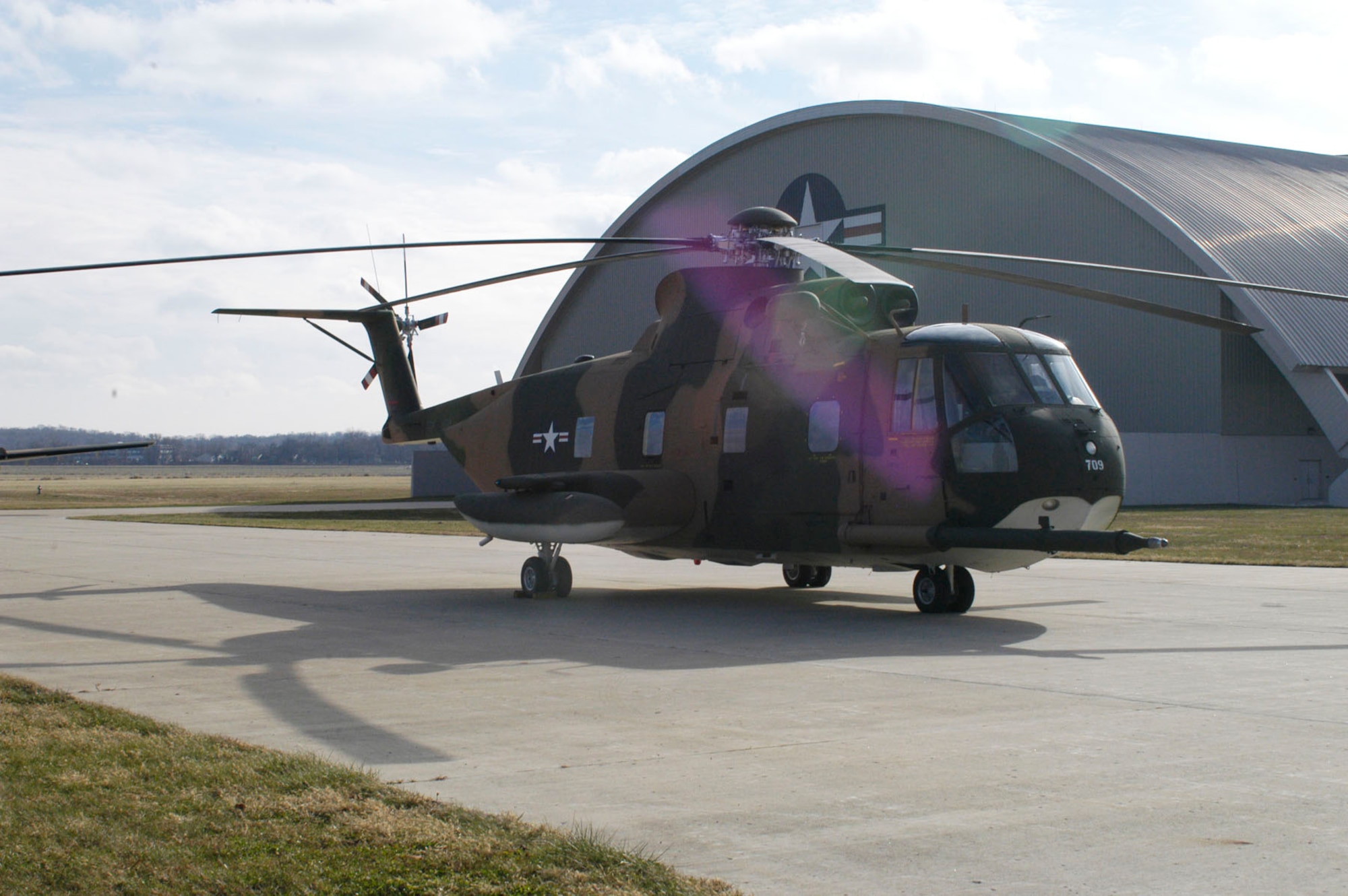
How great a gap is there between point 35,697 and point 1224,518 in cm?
2921

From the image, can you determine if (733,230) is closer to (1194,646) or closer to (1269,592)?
(1194,646)

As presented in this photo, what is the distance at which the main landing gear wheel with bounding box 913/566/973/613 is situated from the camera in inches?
542

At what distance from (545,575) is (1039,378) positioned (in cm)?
653

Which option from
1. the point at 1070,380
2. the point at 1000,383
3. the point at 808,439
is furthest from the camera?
the point at 808,439

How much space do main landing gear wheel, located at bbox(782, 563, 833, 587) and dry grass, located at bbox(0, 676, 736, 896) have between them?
36.4 ft

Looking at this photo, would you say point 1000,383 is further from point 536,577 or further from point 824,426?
point 536,577

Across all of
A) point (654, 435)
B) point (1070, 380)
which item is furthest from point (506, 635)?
point (1070, 380)

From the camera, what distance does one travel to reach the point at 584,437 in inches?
669

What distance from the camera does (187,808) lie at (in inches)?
224

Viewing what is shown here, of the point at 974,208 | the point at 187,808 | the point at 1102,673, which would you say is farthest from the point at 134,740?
the point at 974,208

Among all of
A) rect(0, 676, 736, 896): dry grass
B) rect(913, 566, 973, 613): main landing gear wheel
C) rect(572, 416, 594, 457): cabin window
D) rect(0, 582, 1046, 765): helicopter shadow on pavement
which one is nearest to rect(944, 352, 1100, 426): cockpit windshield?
rect(913, 566, 973, 613): main landing gear wheel

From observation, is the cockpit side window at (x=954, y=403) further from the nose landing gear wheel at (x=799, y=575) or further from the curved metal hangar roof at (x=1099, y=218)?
the curved metal hangar roof at (x=1099, y=218)

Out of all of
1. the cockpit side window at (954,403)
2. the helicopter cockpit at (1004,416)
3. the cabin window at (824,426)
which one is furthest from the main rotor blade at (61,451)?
the cockpit side window at (954,403)

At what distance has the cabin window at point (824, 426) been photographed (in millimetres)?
13633
